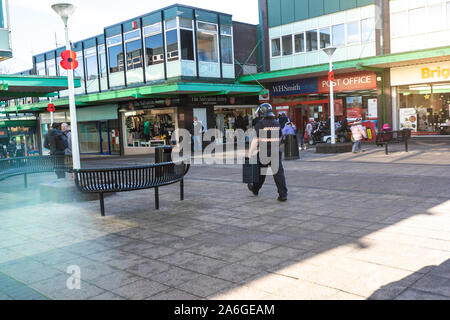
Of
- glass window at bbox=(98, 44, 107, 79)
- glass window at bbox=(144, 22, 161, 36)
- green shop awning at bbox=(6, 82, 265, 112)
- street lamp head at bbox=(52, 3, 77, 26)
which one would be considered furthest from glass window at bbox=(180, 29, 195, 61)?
street lamp head at bbox=(52, 3, 77, 26)

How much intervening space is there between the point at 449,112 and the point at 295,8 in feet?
33.3

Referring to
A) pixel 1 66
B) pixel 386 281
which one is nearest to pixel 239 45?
pixel 386 281

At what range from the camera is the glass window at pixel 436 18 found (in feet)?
63.5

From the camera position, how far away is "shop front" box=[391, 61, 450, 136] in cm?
1973

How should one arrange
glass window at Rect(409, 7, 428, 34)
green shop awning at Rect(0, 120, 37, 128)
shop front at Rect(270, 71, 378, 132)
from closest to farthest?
glass window at Rect(409, 7, 428, 34), shop front at Rect(270, 71, 378, 132), green shop awning at Rect(0, 120, 37, 128)

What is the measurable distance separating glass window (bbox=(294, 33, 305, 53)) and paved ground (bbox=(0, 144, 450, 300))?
55.1ft

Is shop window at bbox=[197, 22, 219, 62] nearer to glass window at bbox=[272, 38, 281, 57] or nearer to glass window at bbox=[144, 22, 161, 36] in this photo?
glass window at bbox=[144, 22, 161, 36]

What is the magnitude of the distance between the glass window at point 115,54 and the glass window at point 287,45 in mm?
9718

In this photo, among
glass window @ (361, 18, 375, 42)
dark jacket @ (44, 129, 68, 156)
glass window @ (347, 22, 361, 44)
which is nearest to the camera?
dark jacket @ (44, 129, 68, 156)

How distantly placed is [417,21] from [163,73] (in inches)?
506

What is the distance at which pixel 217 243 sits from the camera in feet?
16.8

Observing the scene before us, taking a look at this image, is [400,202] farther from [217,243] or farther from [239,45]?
[239,45]

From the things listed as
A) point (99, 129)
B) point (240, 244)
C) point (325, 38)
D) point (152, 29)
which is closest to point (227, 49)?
point (152, 29)

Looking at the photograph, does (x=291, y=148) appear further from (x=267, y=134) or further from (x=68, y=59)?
(x=68, y=59)
